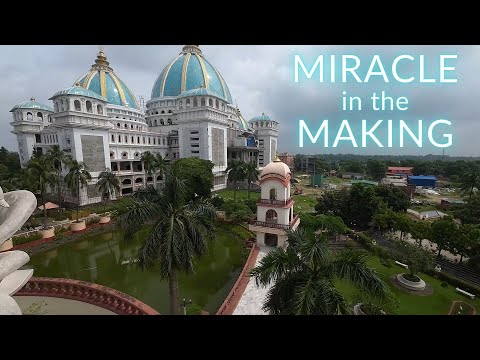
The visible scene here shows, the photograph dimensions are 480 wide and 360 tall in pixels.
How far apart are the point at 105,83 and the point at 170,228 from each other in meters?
40.0

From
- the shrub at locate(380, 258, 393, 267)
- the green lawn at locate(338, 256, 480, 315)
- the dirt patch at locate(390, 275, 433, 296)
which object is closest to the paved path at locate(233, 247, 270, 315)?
the green lawn at locate(338, 256, 480, 315)

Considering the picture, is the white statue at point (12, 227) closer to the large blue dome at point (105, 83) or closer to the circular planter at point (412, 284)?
the circular planter at point (412, 284)

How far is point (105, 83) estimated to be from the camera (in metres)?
38.4

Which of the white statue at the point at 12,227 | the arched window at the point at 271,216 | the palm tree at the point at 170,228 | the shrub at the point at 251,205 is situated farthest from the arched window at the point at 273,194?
the white statue at the point at 12,227

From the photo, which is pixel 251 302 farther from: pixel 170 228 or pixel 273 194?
pixel 273 194

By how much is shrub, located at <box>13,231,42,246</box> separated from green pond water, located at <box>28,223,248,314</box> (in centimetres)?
168

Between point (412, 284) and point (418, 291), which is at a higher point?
point (412, 284)

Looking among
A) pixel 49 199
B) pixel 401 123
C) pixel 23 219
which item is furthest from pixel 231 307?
pixel 49 199

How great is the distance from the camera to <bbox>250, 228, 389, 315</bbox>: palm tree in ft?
17.2

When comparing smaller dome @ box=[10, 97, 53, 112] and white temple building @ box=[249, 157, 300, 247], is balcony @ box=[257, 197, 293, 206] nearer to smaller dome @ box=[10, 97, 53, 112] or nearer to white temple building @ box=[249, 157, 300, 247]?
white temple building @ box=[249, 157, 300, 247]

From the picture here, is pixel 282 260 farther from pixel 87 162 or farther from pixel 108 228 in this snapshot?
pixel 87 162

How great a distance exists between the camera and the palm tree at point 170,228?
6605mm

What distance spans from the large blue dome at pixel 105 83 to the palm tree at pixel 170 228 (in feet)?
122

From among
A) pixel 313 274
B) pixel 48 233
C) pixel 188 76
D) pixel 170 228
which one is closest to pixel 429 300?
pixel 313 274
